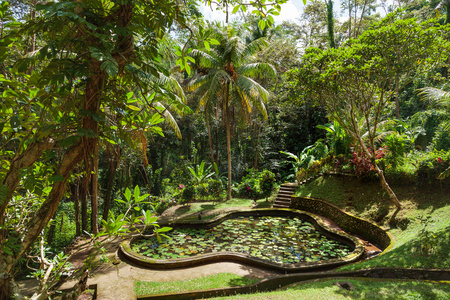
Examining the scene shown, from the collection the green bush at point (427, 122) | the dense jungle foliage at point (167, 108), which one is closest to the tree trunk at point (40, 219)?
the dense jungle foliage at point (167, 108)

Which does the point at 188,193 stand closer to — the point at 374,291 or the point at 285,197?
the point at 285,197

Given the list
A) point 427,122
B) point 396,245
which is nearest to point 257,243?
point 396,245

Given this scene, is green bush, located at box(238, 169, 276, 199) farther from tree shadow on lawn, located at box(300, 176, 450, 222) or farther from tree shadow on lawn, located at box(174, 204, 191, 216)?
tree shadow on lawn, located at box(174, 204, 191, 216)

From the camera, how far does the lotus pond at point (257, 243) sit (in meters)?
7.08

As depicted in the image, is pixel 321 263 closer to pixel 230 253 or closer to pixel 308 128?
pixel 230 253

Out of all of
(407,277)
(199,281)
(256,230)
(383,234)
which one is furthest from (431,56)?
(199,281)

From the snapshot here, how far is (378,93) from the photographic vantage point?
314 inches

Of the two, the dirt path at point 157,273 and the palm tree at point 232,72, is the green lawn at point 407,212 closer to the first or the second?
the dirt path at point 157,273

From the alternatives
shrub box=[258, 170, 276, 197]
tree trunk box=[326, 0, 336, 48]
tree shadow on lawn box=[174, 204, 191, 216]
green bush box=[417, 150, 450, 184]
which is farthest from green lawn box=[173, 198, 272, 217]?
tree trunk box=[326, 0, 336, 48]

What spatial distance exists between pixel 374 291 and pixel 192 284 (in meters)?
3.26

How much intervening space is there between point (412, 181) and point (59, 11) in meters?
10.2

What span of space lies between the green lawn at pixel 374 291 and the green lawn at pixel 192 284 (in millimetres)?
1088

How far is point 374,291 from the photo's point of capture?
→ 4.12 metres

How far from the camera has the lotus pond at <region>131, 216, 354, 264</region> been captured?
23.2 feet
